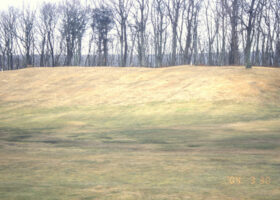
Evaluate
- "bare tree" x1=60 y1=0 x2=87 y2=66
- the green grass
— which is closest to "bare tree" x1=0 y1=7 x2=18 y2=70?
"bare tree" x1=60 y1=0 x2=87 y2=66

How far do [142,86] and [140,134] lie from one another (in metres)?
6.74

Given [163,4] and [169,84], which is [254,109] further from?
[163,4]

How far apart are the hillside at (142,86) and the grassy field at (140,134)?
4 cm

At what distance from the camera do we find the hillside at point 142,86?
13570 mm

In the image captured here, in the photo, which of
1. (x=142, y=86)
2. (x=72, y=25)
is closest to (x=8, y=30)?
(x=72, y=25)

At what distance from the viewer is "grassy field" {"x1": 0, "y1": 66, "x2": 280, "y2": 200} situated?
3.73 metres

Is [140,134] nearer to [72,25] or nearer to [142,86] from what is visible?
[142,86]

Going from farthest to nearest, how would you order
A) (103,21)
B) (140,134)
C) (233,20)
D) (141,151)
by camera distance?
(103,21) < (233,20) < (140,134) < (141,151)

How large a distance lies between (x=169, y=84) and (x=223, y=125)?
5748mm

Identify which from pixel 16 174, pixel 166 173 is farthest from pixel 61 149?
pixel 166 173

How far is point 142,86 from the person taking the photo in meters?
15.8

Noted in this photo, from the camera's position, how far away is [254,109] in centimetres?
1177

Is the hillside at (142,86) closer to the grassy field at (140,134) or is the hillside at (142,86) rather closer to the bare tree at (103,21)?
the grassy field at (140,134)

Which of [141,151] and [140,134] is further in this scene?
[140,134]
